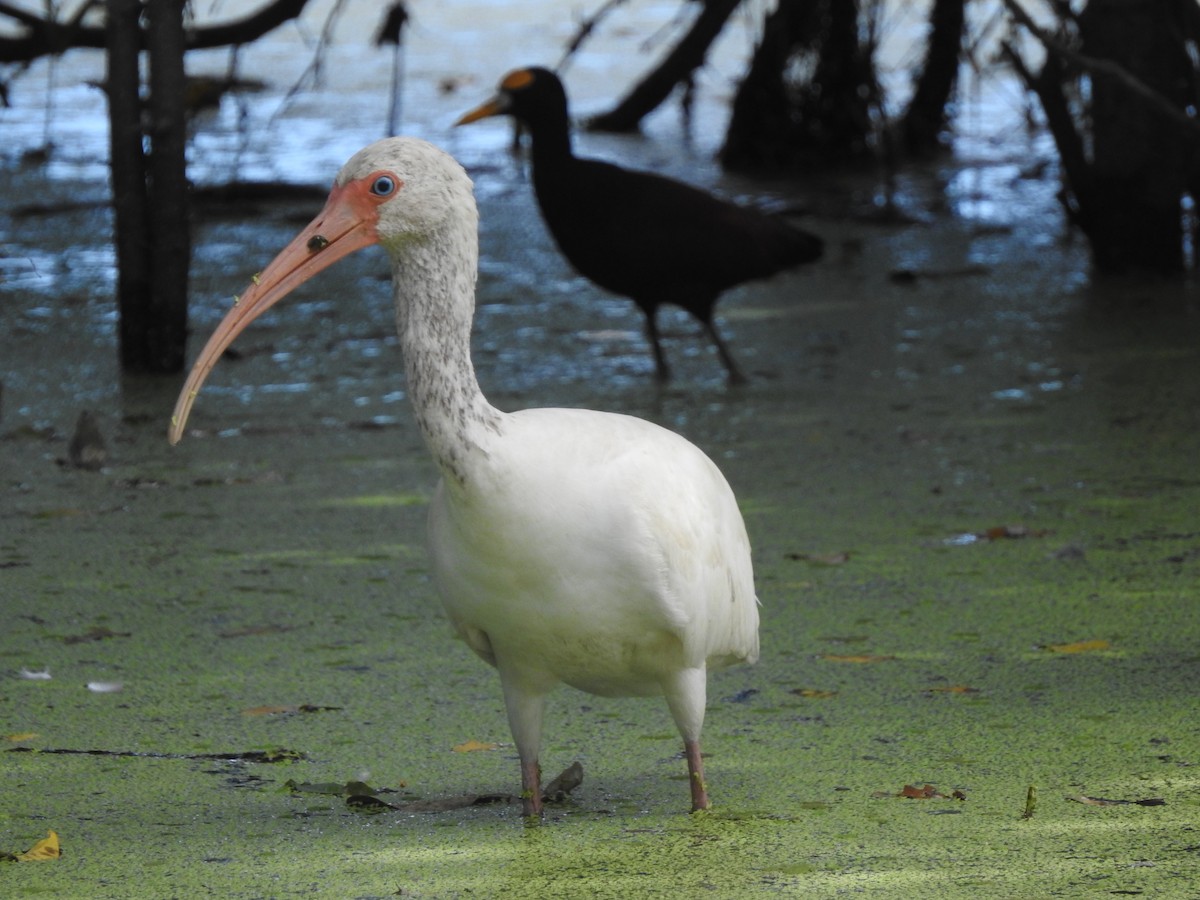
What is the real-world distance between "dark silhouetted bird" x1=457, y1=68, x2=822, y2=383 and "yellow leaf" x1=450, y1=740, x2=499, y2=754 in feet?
11.0

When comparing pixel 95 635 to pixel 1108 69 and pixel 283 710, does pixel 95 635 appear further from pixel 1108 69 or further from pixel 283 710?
pixel 1108 69

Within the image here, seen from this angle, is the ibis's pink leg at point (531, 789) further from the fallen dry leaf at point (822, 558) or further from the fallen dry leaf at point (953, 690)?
the fallen dry leaf at point (822, 558)

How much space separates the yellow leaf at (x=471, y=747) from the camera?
10.9 feet

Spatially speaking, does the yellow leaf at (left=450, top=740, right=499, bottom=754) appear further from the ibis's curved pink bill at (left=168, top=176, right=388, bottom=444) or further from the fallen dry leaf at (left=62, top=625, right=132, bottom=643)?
the fallen dry leaf at (left=62, top=625, right=132, bottom=643)

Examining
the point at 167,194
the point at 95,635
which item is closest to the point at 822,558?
the point at 95,635

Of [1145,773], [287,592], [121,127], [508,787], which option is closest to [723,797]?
[508,787]

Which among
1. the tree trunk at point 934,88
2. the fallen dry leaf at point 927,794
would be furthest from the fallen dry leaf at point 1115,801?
the tree trunk at point 934,88

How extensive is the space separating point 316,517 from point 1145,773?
102 inches

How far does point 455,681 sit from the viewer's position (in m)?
3.71

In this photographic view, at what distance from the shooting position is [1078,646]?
377 cm

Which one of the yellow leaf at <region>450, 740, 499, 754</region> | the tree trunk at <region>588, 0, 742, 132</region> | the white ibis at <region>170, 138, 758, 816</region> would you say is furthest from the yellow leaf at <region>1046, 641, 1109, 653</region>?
the tree trunk at <region>588, 0, 742, 132</region>

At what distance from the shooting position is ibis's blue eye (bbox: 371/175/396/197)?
281cm

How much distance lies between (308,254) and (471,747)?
100 centimetres

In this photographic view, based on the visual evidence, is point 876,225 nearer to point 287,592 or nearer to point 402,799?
point 287,592
